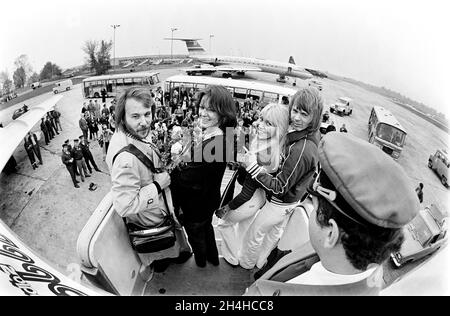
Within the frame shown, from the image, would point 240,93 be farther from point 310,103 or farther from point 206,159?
point 206,159

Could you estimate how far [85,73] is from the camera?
1699 millimetres

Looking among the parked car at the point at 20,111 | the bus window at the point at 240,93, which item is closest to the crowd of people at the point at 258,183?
the bus window at the point at 240,93

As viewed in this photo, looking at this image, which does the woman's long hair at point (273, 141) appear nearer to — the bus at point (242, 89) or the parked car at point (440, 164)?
the bus at point (242, 89)

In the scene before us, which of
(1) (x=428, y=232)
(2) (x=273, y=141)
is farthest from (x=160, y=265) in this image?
(1) (x=428, y=232)

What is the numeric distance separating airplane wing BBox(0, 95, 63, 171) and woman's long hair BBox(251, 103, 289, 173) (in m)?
1.35

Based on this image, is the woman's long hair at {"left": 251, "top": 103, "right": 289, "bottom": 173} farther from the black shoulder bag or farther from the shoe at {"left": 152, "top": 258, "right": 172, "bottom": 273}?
Answer: the shoe at {"left": 152, "top": 258, "right": 172, "bottom": 273}

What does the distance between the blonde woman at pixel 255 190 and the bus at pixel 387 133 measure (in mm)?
539

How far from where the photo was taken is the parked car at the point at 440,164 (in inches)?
50.8

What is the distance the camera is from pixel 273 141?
154 centimetres

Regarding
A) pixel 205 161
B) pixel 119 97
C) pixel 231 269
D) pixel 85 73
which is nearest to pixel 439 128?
pixel 205 161

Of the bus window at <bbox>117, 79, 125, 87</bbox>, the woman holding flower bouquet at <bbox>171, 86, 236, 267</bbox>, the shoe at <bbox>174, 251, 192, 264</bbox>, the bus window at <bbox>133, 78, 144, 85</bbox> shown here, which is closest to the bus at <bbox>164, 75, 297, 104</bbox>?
the bus window at <bbox>133, 78, 144, 85</bbox>

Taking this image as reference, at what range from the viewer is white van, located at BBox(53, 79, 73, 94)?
1567mm

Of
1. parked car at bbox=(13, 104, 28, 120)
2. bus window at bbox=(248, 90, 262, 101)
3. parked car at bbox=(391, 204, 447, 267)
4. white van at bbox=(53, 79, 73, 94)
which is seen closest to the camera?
parked car at bbox=(391, 204, 447, 267)
